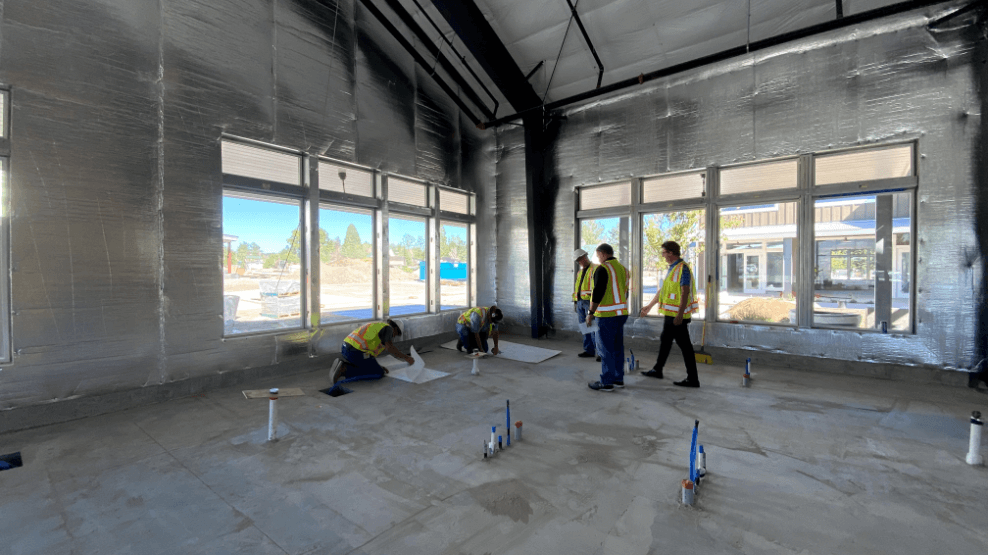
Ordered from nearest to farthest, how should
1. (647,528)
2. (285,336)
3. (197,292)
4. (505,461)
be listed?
(647,528)
(505,461)
(197,292)
(285,336)

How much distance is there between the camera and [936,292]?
5.10 meters

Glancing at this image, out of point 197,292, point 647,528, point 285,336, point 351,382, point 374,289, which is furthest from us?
point 374,289

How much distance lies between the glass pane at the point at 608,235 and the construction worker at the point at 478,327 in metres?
2.23

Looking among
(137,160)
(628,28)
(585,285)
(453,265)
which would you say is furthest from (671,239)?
(137,160)

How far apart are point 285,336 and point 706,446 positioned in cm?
508

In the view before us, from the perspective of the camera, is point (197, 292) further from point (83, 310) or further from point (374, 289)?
point (374, 289)

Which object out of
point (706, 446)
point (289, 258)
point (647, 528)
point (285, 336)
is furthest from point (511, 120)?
point (647, 528)

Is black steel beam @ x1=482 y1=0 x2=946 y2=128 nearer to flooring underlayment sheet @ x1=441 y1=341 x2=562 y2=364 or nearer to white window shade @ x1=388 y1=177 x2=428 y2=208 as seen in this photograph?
white window shade @ x1=388 y1=177 x2=428 y2=208

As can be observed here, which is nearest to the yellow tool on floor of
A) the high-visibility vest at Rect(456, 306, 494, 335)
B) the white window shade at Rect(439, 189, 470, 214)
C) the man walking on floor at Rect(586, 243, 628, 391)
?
the man walking on floor at Rect(586, 243, 628, 391)

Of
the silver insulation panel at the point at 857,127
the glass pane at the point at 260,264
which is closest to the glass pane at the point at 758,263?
the silver insulation panel at the point at 857,127

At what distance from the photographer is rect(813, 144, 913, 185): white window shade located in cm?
531

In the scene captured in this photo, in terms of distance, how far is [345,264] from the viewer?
6422 millimetres

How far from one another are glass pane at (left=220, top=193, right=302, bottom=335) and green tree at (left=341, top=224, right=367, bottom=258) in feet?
2.39

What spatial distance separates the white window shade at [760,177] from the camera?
19.8ft
